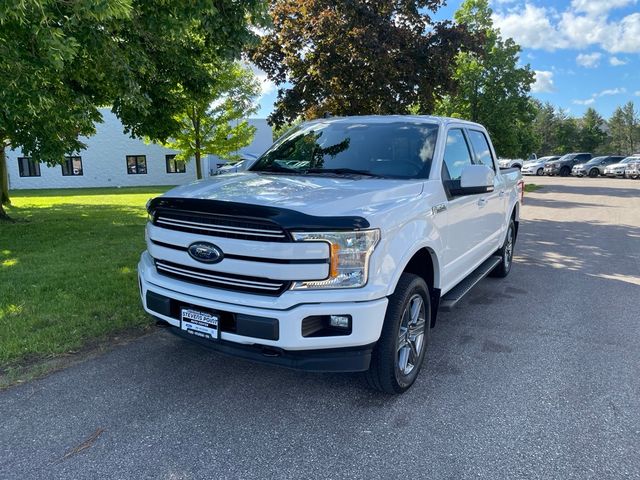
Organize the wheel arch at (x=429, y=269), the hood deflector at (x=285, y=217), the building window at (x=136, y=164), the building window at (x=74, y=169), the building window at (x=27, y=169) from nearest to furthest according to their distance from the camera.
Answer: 1. the hood deflector at (x=285, y=217)
2. the wheel arch at (x=429, y=269)
3. the building window at (x=27, y=169)
4. the building window at (x=74, y=169)
5. the building window at (x=136, y=164)

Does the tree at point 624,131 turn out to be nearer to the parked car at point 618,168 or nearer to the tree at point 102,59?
the parked car at point 618,168

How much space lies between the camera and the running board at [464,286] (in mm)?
4133

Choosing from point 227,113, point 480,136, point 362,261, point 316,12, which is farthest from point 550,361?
point 227,113

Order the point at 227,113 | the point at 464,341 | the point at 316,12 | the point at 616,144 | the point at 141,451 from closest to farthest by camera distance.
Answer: the point at 141,451 → the point at 464,341 → the point at 316,12 → the point at 227,113 → the point at 616,144

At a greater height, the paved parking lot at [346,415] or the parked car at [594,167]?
the parked car at [594,167]

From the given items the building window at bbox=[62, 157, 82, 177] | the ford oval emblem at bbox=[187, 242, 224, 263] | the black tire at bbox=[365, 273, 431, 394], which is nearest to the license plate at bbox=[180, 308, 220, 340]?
the ford oval emblem at bbox=[187, 242, 224, 263]

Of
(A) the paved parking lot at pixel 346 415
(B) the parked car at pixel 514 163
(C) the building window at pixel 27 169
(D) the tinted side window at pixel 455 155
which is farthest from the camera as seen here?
(C) the building window at pixel 27 169

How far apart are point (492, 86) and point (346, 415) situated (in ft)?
85.9

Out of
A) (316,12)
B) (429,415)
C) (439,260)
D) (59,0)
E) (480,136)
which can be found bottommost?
(429,415)

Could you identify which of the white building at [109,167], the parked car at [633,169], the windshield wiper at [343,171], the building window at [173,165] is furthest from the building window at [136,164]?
the parked car at [633,169]

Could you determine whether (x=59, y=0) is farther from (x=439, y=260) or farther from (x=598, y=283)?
(x=598, y=283)

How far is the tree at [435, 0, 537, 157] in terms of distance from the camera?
25.3 meters

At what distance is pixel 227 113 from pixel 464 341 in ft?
58.5

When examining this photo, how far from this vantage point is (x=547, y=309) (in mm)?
5453
